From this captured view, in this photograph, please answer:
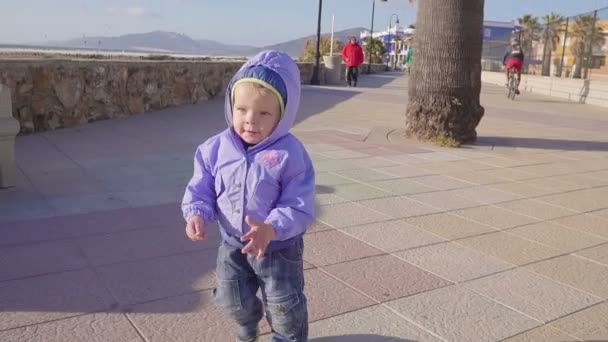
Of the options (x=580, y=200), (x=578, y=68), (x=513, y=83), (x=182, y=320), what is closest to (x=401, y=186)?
(x=580, y=200)

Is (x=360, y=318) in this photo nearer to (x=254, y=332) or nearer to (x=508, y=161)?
(x=254, y=332)

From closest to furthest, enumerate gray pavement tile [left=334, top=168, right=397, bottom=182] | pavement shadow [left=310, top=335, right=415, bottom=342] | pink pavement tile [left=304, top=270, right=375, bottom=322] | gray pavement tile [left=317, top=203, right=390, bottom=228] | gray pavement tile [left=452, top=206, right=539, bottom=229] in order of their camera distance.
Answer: pavement shadow [left=310, top=335, right=415, bottom=342], pink pavement tile [left=304, top=270, right=375, bottom=322], gray pavement tile [left=317, top=203, right=390, bottom=228], gray pavement tile [left=452, top=206, right=539, bottom=229], gray pavement tile [left=334, top=168, right=397, bottom=182]

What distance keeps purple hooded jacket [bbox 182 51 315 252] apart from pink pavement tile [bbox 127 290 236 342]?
0.65 metres

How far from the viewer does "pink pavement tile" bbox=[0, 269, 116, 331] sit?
9.67 ft

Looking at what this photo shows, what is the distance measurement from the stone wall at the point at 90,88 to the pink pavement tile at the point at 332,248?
5631mm

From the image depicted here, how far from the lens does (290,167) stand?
2326mm

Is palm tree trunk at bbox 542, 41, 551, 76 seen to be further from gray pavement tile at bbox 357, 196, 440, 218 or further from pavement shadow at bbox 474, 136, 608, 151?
gray pavement tile at bbox 357, 196, 440, 218

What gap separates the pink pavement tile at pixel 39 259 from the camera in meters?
3.51

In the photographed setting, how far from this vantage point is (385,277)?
3693 millimetres

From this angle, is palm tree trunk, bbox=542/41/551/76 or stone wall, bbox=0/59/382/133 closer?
stone wall, bbox=0/59/382/133

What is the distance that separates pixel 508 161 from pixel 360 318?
5.38 meters

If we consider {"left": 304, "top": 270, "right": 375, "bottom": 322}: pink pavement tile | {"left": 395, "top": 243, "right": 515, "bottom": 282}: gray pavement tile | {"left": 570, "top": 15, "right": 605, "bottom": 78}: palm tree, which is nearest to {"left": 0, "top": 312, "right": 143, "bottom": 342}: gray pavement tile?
{"left": 304, "top": 270, "right": 375, "bottom": 322}: pink pavement tile

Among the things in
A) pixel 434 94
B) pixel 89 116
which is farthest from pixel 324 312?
pixel 89 116

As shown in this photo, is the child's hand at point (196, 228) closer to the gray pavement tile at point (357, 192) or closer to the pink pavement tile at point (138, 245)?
the pink pavement tile at point (138, 245)
